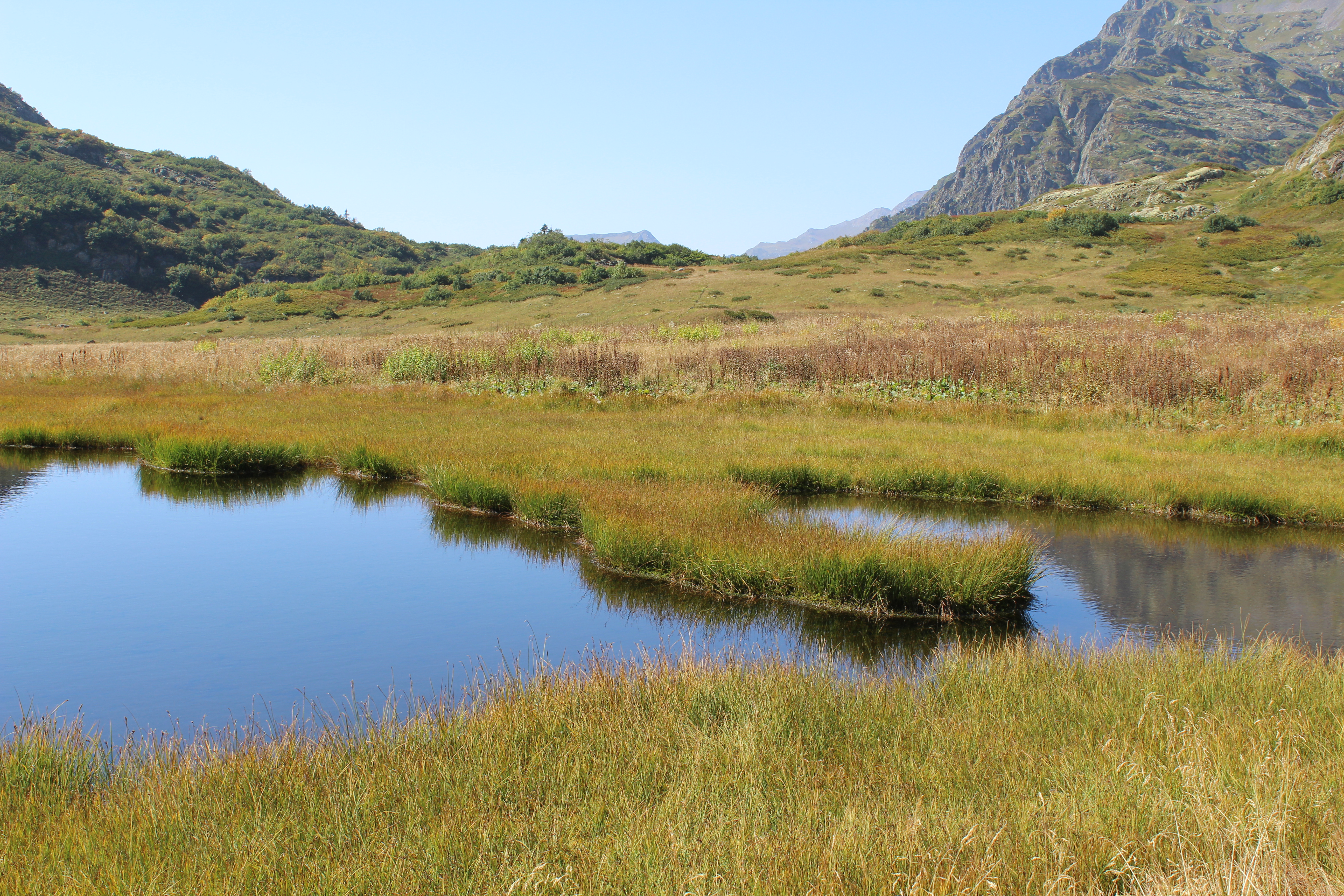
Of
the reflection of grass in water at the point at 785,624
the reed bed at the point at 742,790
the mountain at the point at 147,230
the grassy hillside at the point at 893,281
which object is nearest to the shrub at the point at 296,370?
the grassy hillside at the point at 893,281

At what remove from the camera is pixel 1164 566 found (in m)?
10.0

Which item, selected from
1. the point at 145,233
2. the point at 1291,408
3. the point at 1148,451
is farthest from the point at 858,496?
the point at 145,233

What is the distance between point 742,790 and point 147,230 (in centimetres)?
11201

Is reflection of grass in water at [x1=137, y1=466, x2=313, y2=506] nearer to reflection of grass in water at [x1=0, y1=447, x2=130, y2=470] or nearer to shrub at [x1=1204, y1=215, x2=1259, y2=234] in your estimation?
reflection of grass in water at [x1=0, y1=447, x2=130, y2=470]

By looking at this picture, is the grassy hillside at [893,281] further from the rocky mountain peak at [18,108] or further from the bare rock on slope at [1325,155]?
the rocky mountain peak at [18,108]

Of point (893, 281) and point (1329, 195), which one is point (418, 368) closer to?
point (893, 281)

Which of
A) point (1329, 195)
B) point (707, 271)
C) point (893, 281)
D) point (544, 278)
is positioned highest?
point (1329, 195)

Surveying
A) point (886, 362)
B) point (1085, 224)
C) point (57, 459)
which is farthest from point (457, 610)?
point (1085, 224)

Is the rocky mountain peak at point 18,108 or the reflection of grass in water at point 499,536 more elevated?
the rocky mountain peak at point 18,108

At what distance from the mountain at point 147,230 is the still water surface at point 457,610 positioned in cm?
7543

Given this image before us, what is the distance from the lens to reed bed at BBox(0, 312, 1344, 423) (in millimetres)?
18062

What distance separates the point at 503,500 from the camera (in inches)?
491

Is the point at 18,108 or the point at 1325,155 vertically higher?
the point at 18,108

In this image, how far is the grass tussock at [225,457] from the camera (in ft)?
51.5
